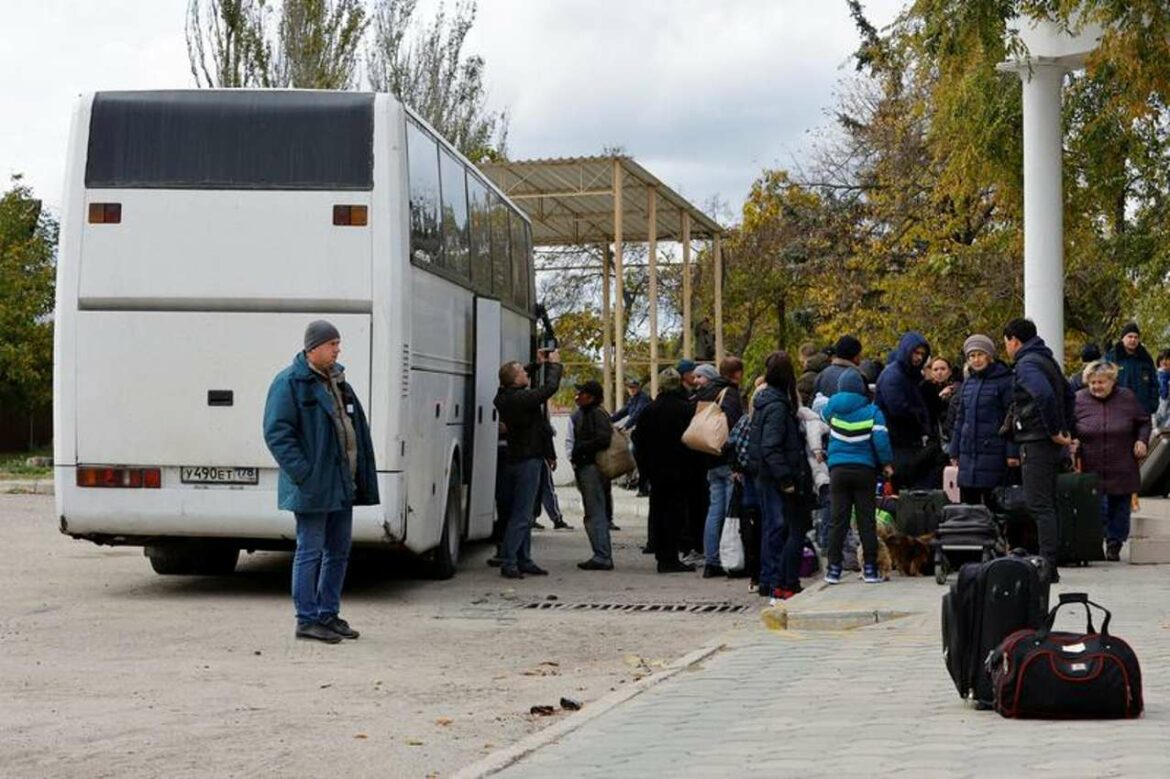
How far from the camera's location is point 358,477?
12695 millimetres

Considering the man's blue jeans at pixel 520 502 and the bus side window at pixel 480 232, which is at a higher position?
the bus side window at pixel 480 232

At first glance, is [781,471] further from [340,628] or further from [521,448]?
[521,448]

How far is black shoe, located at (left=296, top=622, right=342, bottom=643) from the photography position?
1262cm

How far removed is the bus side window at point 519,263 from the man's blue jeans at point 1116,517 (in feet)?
23.5

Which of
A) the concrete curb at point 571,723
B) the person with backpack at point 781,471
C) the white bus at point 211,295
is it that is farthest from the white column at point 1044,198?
the concrete curb at point 571,723

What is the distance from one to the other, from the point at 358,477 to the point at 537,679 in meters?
2.21

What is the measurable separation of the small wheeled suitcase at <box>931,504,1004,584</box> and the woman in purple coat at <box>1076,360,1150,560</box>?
2415 mm

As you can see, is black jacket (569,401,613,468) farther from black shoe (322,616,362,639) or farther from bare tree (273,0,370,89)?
bare tree (273,0,370,89)

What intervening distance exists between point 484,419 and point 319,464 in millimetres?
7181

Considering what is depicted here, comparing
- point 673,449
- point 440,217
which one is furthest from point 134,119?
point 673,449

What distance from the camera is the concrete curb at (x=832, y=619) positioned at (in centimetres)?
1257

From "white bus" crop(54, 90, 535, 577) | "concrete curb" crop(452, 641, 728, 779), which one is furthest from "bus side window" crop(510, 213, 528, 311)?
"concrete curb" crop(452, 641, 728, 779)

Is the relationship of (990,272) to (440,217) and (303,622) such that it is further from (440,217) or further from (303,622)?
(303,622)

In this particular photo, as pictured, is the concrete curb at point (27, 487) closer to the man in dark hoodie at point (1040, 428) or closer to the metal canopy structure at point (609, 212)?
the metal canopy structure at point (609, 212)
